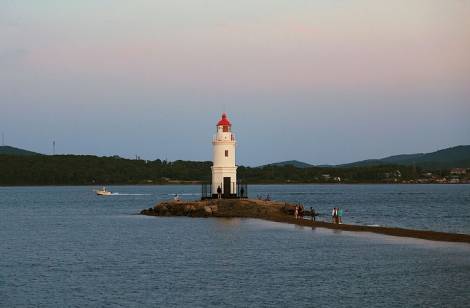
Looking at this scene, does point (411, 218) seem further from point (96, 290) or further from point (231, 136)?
point (96, 290)

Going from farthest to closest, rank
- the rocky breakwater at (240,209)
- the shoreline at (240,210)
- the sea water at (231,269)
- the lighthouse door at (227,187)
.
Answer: the lighthouse door at (227,187) → the rocky breakwater at (240,209) → the shoreline at (240,210) → the sea water at (231,269)

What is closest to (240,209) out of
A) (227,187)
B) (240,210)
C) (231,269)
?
(240,210)

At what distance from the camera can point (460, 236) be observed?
146 feet

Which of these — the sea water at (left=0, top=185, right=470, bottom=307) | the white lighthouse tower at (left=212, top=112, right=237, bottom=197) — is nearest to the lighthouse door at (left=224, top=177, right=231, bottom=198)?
the white lighthouse tower at (left=212, top=112, right=237, bottom=197)

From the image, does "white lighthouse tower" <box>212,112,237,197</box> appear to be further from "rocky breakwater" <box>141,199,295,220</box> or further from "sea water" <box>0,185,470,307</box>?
"sea water" <box>0,185,470,307</box>

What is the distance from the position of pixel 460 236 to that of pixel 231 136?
26.8 m

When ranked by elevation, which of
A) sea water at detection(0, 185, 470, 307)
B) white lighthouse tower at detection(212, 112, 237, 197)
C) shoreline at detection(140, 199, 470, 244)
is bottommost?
sea water at detection(0, 185, 470, 307)

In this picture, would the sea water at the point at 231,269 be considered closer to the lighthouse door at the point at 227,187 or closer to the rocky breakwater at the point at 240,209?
the rocky breakwater at the point at 240,209

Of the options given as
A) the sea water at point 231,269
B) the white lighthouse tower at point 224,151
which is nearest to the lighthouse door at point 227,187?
the white lighthouse tower at point 224,151

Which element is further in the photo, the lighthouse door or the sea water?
the lighthouse door

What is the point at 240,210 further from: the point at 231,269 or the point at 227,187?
the point at 231,269

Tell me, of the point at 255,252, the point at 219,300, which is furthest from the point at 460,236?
the point at 219,300

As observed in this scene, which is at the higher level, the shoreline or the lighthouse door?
the lighthouse door

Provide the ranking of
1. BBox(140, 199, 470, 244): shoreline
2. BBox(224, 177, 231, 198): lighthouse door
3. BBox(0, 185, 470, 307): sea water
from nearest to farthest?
BBox(0, 185, 470, 307): sea water < BBox(140, 199, 470, 244): shoreline < BBox(224, 177, 231, 198): lighthouse door
